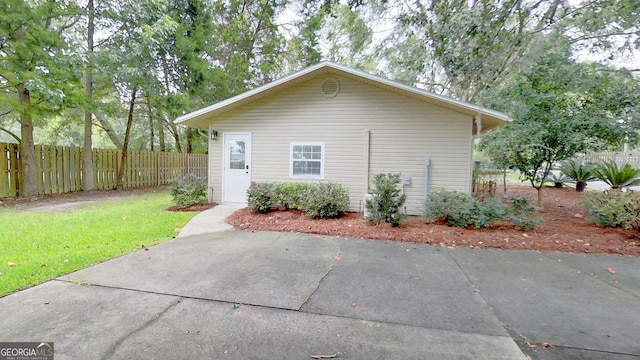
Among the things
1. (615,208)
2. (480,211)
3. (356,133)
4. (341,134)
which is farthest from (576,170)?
(341,134)

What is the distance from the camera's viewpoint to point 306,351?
2.17 m

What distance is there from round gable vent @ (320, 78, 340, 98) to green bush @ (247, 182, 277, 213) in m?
3.01

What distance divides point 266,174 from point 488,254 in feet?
19.3

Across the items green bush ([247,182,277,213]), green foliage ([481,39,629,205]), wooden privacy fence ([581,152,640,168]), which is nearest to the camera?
green foliage ([481,39,629,205])

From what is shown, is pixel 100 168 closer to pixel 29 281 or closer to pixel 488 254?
pixel 29 281

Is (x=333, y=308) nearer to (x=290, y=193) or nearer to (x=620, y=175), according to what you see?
(x=290, y=193)

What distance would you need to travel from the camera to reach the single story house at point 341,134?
7.44 meters

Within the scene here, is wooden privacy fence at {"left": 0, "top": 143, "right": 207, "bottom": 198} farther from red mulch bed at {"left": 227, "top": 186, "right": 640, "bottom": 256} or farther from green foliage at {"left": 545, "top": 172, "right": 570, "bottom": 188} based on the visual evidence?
green foliage at {"left": 545, "top": 172, "right": 570, "bottom": 188}

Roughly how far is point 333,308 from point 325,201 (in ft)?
13.2

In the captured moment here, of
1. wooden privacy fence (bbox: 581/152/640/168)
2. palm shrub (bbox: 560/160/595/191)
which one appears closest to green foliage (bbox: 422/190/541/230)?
palm shrub (bbox: 560/160/595/191)

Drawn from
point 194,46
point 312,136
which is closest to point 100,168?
point 194,46

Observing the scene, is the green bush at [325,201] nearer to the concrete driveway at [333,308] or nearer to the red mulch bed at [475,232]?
the red mulch bed at [475,232]

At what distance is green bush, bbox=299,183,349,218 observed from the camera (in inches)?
268

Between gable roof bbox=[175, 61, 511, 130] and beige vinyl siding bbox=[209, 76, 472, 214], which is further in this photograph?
beige vinyl siding bbox=[209, 76, 472, 214]
